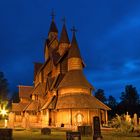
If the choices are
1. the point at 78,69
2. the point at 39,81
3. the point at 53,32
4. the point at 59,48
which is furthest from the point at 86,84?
the point at 53,32

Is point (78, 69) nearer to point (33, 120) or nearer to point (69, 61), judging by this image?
point (69, 61)

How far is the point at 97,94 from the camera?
106375 millimetres

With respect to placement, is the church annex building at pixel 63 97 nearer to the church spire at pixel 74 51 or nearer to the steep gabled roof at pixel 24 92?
the church spire at pixel 74 51

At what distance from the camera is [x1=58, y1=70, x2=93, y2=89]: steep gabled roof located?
42438mm

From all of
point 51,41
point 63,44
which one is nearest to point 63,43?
point 63,44

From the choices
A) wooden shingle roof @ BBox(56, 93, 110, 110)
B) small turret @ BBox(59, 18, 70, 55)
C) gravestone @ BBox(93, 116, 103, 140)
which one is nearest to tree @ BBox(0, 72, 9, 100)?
small turret @ BBox(59, 18, 70, 55)

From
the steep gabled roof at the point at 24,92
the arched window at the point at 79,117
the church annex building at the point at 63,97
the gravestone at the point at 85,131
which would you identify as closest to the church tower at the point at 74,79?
the church annex building at the point at 63,97

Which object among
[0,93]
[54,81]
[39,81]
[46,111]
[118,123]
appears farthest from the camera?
[0,93]

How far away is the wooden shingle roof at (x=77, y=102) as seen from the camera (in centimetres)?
3859

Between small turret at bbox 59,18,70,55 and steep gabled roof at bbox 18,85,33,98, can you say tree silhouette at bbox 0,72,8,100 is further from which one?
small turret at bbox 59,18,70,55

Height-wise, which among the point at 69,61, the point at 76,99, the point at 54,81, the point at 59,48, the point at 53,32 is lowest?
the point at 76,99

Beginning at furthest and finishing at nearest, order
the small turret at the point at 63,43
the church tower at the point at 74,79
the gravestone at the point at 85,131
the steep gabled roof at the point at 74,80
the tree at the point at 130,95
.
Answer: the tree at the point at 130,95 < the small turret at the point at 63,43 < the steep gabled roof at the point at 74,80 < the church tower at the point at 74,79 < the gravestone at the point at 85,131

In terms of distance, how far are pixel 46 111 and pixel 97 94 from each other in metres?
64.9

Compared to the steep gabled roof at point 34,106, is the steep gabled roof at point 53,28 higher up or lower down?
higher up
